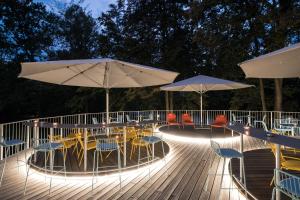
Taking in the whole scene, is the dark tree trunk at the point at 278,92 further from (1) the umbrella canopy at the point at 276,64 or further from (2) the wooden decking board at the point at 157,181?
(2) the wooden decking board at the point at 157,181

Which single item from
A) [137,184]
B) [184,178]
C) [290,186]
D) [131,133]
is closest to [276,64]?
[290,186]

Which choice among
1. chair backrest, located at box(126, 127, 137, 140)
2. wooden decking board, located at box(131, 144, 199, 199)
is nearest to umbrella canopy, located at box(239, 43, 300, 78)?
wooden decking board, located at box(131, 144, 199, 199)

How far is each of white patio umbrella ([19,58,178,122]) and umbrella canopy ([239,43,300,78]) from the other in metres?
2.14

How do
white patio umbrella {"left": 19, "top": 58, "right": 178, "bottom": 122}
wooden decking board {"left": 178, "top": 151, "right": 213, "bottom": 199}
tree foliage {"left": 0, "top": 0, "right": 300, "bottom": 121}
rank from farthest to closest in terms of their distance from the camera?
tree foliage {"left": 0, "top": 0, "right": 300, "bottom": 121}, white patio umbrella {"left": 19, "top": 58, "right": 178, "bottom": 122}, wooden decking board {"left": 178, "top": 151, "right": 213, "bottom": 199}

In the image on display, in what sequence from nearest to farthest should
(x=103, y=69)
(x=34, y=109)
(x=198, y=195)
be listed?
1. (x=198, y=195)
2. (x=103, y=69)
3. (x=34, y=109)

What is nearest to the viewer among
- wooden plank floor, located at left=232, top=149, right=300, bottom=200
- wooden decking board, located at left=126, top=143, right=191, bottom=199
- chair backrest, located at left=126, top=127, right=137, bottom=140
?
wooden plank floor, located at left=232, top=149, right=300, bottom=200

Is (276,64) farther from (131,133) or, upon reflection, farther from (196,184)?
(131,133)

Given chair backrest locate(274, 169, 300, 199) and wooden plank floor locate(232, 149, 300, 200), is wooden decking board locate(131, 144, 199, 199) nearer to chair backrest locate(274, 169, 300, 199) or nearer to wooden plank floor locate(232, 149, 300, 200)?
wooden plank floor locate(232, 149, 300, 200)

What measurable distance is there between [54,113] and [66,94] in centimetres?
202

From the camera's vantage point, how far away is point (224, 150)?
406cm

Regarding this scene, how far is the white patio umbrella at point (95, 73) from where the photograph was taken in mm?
4824

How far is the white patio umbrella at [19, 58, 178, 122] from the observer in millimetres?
4824

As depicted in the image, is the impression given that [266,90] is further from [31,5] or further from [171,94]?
[31,5]

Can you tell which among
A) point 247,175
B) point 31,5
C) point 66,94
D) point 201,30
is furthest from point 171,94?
→ point 31,5
